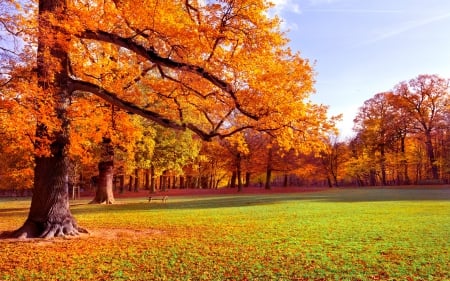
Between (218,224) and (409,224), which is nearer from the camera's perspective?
(409,224)

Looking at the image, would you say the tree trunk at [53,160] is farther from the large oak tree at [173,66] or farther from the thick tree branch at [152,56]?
the thick tree branch at [152,56]

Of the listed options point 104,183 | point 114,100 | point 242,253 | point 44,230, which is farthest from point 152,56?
point 104,183

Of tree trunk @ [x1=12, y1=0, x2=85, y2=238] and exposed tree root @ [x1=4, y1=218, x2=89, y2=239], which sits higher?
tree trunk @ [x1=12, y1=0, x2=85, y2=238]

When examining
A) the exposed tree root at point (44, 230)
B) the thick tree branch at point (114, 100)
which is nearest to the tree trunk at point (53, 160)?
the exposed tree root at point (44, 230)

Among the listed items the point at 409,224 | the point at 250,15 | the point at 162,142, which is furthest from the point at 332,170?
the point at 250,15

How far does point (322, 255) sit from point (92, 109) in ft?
31.5

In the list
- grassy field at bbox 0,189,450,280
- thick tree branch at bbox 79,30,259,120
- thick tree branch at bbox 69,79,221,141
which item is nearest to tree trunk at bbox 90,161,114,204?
grassy field at bbox 0,189,450,280

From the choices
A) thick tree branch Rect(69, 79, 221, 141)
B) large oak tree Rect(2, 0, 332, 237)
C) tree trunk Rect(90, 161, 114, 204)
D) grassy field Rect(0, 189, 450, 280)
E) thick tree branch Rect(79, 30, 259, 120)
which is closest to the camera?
grassy field Rect(0, 189, 450, 280)

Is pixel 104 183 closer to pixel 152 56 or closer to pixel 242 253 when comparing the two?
pixel 152 56

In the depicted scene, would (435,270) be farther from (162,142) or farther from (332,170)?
(332,170)

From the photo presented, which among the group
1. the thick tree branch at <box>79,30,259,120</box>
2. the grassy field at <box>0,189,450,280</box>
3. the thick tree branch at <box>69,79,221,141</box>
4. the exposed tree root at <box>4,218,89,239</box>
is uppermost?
the thick tree branch at <box>79,30,259,120</box>

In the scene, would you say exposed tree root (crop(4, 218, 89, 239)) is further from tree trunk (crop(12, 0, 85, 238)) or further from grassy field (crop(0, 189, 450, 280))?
grassy field (crop(0, 189, 450, 280))

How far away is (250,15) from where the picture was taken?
35.3 ft

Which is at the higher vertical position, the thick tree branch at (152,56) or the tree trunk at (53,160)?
the thick tree branch at (152,56)
